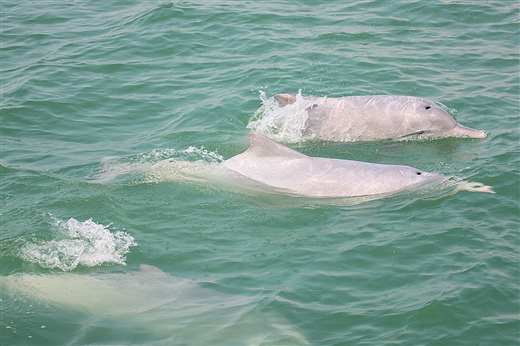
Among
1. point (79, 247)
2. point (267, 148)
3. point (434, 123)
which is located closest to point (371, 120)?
point (434, 123)

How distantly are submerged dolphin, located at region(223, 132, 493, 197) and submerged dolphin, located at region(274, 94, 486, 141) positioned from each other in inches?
80.3

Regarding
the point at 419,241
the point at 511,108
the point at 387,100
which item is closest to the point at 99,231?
the point at 419,241

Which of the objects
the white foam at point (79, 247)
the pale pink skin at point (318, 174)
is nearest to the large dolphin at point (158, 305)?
the white foam at point (79, 247)

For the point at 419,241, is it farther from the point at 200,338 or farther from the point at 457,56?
the point at 457,56

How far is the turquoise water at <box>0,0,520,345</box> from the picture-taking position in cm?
725

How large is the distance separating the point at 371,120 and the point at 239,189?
3.41 m

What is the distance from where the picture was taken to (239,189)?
32.2 feet

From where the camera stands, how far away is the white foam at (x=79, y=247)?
8.40 m

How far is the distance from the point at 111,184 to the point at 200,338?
163 inches

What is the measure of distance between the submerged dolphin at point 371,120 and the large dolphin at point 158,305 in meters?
5.00

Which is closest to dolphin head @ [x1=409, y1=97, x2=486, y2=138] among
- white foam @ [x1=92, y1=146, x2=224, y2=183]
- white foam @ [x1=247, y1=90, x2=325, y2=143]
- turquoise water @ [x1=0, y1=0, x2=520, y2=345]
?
turquoise water @ [x1=0, y1=0, x2=520, y2=345]

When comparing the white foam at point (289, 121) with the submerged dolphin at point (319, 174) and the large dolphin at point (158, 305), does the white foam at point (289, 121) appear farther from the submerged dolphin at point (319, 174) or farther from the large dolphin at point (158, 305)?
the large dolphin at point (158, 305)

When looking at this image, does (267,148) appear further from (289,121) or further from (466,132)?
(466,132)

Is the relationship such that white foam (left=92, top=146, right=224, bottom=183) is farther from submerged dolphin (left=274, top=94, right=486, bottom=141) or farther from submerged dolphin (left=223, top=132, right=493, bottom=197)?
submerged dolphin (left=274, top=94, right=486, bottom=141)
